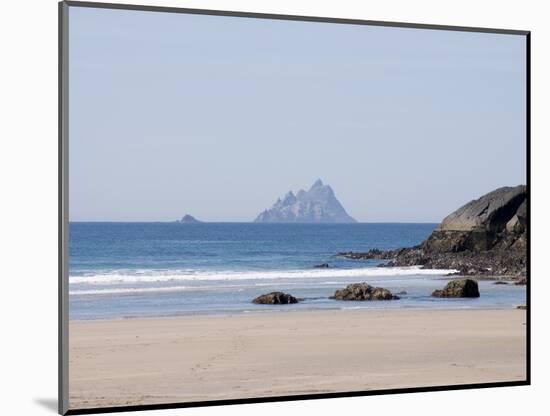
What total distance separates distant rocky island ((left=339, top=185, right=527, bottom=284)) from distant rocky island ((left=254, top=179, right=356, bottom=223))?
33 centimetres

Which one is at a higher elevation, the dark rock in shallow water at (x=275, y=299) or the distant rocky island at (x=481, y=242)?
the distant rocky island at (x=481, y=242)

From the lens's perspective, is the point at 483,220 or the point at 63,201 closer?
the point at 63,201

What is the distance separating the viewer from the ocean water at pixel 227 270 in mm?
9398

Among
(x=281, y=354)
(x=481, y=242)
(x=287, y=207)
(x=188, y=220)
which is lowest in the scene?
(x=281, y=354)

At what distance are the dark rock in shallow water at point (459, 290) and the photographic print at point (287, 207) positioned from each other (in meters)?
0.02

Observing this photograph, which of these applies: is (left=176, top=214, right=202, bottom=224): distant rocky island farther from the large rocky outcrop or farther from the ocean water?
the large rocky outcrop

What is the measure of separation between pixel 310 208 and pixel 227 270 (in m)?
0.81

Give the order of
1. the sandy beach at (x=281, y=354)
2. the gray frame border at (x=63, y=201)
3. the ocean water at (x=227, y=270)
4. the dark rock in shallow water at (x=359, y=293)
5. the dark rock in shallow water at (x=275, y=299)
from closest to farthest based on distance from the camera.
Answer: the gray frame border at (x=63, y=201) → the sandy beach at (x=281, y=354) → the ocean water at (x=227, y=270) → the dark rock in shallow water at (x=275, y=299) → the dark rock in shallow water at (x=359, y=293)

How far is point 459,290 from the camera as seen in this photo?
10.6 m

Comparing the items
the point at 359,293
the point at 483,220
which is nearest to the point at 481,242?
the point at 483,220

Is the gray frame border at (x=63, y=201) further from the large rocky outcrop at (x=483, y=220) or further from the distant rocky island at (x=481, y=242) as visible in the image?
the large rocky outcrop at (x=483, y=220)

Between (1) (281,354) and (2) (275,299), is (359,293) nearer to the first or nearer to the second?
(2) (275,299)

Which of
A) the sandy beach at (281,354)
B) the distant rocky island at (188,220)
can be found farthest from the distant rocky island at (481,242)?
the distant rocky island at (188,220)

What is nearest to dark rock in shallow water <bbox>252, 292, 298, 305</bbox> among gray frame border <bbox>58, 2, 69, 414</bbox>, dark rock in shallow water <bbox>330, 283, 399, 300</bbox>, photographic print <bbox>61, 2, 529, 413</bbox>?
photographic print <bbox>61, 2, 529, 413</bbox>
